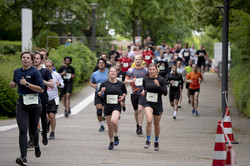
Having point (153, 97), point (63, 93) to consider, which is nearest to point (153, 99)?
point (153, 97)

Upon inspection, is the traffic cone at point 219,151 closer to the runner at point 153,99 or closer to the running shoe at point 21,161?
the running shoe at point 21,161

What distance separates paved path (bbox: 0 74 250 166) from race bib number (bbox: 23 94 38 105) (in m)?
1.02

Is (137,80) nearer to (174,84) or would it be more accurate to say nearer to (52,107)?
(52,107)

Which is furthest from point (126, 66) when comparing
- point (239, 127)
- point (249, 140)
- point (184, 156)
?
point (184, 156)

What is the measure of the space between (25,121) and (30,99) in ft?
1.20

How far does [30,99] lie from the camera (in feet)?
29.7

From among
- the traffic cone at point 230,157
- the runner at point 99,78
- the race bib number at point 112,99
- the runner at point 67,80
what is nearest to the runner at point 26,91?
the race bib number at point 112,99

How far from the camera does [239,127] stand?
49.4ft

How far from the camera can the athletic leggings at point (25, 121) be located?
8.83m

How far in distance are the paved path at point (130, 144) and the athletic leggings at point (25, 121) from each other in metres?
0.44

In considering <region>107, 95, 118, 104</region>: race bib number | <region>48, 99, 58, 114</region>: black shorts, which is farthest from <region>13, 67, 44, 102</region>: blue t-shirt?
<region>48, 99, 58, 114</region>: black shorts

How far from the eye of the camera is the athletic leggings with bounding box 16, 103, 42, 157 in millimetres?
8828

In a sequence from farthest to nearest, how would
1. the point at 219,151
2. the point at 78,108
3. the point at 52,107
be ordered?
the point at 78,108
the point at 52,107
the point at 219,151

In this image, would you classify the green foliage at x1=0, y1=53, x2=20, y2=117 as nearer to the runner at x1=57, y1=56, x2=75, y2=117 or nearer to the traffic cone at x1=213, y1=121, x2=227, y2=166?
the runner at x1=57, y1=56, x2=75, y2=117
